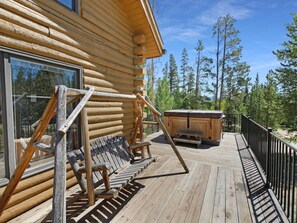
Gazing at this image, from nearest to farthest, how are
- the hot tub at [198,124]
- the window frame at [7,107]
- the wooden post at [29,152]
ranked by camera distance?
the wooden post at [29,152], the window frame at [7,107], the hot tub at [198,124]

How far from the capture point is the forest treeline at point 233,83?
11352mm

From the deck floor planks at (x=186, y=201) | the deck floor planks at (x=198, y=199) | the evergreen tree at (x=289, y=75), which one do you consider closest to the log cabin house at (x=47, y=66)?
the deck floor planks at (x=186, y=201)

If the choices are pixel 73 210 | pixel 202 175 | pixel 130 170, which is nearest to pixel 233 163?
pixel 202 175

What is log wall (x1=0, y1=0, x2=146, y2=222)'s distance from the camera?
2367 millimetres

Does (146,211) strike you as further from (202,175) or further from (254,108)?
(254,108)

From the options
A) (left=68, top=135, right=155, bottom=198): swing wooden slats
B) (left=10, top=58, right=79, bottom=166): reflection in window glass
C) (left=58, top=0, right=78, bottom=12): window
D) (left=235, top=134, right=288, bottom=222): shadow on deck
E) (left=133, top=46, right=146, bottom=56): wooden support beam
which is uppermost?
(left=58, top=0, right=78, bottom=12): window

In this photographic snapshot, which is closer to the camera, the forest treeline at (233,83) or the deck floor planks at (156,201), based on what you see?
the deck floor planks at (156,201)

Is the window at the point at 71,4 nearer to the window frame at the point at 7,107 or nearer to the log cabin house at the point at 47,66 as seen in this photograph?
the log cabin house at the point at 47,66

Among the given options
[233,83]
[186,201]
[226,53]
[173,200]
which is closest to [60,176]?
[173,200]

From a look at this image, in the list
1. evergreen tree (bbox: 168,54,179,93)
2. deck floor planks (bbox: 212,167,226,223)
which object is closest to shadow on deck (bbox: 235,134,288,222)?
deck floor planks (bbox: 212,167,226,223)

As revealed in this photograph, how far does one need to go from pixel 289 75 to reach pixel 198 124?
9185 millimetres

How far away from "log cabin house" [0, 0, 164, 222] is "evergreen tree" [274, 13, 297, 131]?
36.8 feet

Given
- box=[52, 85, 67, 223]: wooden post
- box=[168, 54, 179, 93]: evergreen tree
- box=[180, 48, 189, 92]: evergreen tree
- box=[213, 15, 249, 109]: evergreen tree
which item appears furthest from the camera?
box=[168, 54, 179, 93]: evergreen tree

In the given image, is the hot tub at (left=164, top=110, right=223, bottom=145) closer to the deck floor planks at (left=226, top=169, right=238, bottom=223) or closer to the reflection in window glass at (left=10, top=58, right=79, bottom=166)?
the deck floor planks at (left=226, top=169, right=238, bottom=223)
